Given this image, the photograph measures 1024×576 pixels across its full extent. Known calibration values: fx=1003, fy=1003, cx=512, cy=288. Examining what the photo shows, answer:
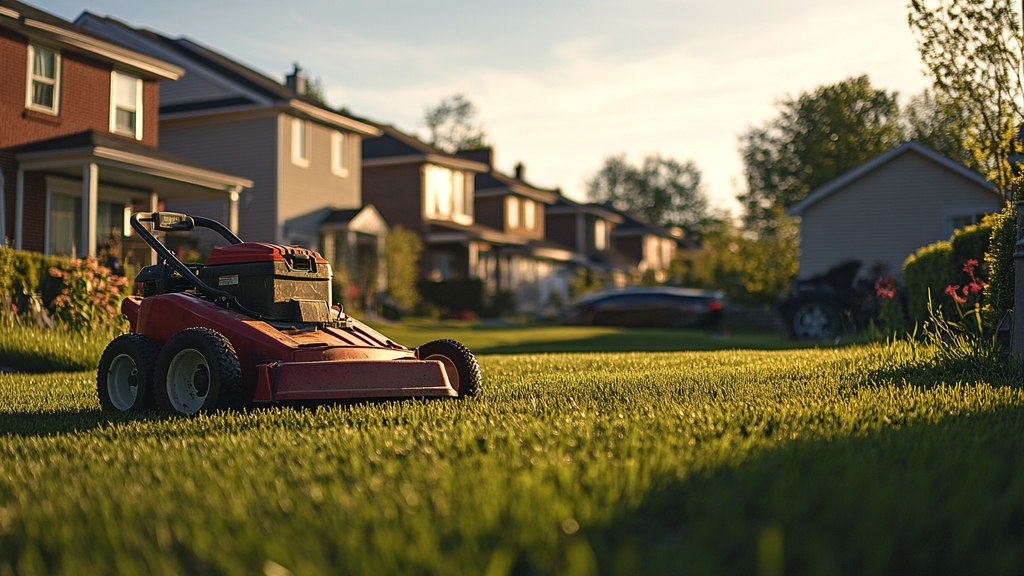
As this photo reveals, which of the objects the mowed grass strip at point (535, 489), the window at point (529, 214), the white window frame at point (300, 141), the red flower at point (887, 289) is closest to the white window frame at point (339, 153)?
the white window frame at point (300, 141)

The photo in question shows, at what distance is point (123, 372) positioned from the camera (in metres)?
7.22

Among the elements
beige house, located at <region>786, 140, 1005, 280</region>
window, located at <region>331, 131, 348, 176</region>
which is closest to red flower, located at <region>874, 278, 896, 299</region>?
beige house, located at <region>786, 140, 1005, 280</region>

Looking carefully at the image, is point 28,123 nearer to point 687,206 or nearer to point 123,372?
point 123,372

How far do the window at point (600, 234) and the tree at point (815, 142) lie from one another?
9.90 meters

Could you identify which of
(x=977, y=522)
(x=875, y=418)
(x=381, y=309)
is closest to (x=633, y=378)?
(x=875, y=418)

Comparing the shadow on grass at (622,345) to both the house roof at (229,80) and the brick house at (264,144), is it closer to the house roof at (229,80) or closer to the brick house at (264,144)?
the brick house at (264,144)

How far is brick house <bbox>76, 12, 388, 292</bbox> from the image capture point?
29.4m

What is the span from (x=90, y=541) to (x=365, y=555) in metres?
1.00

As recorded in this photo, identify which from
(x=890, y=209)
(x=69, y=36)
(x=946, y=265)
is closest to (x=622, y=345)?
(x=946, y=265)

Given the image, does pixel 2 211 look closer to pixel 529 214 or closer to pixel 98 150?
pixel 98 150

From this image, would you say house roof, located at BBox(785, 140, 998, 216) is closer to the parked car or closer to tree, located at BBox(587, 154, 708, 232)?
the parked car

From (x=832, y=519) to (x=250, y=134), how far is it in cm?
2840

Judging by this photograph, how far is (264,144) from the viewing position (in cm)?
2945

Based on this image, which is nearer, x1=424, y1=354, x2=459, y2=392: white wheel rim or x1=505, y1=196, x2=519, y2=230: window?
x1=424, y1=354, x2=459, y2=392: white wheel rim
